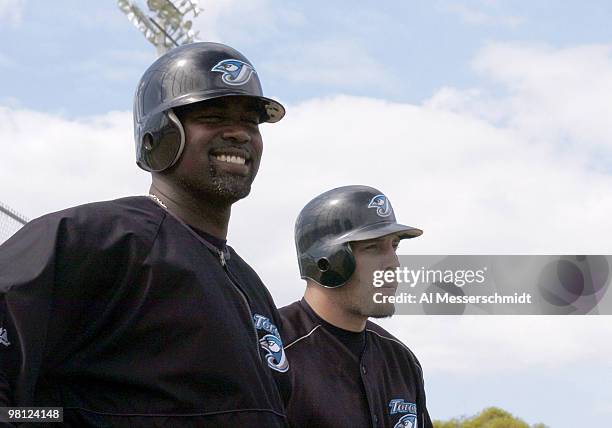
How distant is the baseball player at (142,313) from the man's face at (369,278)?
2.56 metres

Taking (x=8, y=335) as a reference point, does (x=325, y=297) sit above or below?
above

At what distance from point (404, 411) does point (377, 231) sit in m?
1.17

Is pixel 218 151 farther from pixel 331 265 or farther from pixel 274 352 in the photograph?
pixel 331 265

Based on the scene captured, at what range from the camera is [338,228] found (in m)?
6.49

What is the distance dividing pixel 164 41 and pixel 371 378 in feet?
33.3

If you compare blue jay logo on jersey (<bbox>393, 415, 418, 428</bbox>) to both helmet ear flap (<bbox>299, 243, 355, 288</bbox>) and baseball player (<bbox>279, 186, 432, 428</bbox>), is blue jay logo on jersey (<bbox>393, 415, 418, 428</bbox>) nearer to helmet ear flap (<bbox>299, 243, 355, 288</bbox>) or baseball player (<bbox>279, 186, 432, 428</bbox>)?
baseball player (<bbox>279, 186, 432, 428</bbox>)

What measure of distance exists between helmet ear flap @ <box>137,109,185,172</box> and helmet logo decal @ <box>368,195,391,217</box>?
9.99 feet

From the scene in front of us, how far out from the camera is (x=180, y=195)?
11.6 ft

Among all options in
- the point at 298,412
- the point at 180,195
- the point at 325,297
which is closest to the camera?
the point at 180,195

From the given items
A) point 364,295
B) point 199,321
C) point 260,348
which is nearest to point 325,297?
point 364,295

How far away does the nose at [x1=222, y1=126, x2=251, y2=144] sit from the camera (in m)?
3.56

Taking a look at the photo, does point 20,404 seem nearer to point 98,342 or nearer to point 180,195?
point 98,342

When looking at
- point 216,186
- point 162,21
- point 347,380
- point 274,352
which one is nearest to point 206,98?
point 216,186

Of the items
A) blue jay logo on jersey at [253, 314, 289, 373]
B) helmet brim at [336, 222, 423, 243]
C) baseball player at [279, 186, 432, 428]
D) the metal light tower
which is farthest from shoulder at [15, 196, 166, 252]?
the metal light tower
